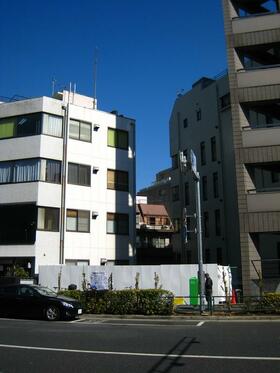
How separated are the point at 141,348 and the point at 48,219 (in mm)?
20359

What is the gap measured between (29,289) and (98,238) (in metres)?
13.2

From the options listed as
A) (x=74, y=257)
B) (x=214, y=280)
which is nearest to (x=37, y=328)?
(x=214, y=280)

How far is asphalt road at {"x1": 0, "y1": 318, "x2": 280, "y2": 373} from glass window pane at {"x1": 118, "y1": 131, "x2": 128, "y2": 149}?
821 inches

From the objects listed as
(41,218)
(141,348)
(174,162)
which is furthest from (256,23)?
(141,348)

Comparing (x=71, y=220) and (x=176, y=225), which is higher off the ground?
(x=176, y=225)

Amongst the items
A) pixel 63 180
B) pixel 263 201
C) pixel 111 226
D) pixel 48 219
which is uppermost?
pixel 63 180

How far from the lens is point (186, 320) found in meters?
18.8

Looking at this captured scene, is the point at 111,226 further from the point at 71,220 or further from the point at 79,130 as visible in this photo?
the point at 79,130

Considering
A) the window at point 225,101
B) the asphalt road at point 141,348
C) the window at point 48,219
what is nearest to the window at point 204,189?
the window at point 225,101

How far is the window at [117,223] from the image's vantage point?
3403 cm

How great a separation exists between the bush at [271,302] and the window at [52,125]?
18.2 metres

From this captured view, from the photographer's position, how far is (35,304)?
19.3 meters

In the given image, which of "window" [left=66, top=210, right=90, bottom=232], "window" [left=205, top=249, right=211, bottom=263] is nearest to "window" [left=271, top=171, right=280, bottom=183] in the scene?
"window" [left=205, top=249, right=211, bottom=263]

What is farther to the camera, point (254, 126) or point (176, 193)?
point (176, 193)
